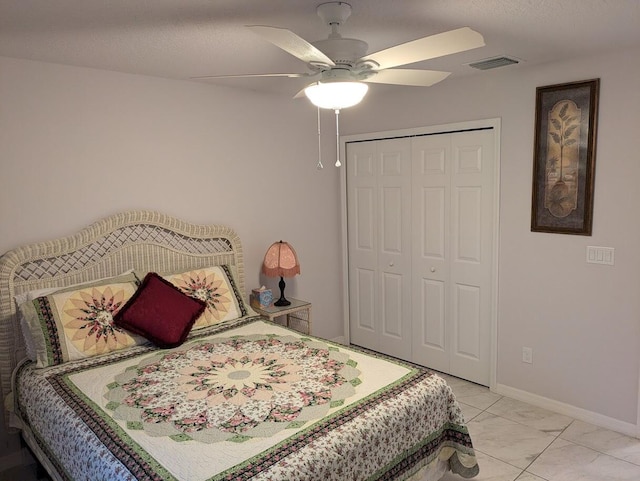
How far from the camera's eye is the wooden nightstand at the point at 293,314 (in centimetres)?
368

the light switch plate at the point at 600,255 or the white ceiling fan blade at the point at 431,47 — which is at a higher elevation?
the white ceiling fan blade at the point at 431,47

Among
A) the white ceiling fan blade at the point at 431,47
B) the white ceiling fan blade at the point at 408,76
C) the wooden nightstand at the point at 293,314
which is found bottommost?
the wooden nightstand at the point at 293,314

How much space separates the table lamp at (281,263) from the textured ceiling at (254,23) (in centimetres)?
139

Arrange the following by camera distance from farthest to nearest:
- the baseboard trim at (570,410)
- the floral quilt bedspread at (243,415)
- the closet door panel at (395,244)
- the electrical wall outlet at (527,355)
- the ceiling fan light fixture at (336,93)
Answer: the closet door panel at (395,244), the electrical wall outlet at (527,355), the baseboard trim at (570,410), the ceiling fan light fixture at (336,93), the floral quilt bedspread at (243,415)

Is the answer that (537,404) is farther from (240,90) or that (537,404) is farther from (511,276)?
(240,90)

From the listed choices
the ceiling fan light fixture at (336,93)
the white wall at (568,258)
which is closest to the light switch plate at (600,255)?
the white wall at (568,258)

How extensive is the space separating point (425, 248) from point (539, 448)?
165 cm

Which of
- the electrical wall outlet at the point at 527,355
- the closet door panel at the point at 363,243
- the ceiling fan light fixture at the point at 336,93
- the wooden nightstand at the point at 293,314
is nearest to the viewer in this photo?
the ceiling fan light fixture at the point at 336,93

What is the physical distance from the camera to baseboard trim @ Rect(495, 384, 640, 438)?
119 inches

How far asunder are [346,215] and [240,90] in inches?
58.2

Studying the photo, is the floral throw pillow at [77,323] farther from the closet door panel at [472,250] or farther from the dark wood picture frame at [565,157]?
the dark wood picture frame at [565,157]

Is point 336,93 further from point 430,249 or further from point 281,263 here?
point 430,249

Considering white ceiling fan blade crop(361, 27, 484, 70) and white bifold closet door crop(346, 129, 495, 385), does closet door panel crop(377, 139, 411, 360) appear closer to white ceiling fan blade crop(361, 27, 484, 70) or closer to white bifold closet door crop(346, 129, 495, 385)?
white bifold closet door crop(346, 129, 495, 385)

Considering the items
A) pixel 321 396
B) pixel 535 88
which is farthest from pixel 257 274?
pixel 535 88
